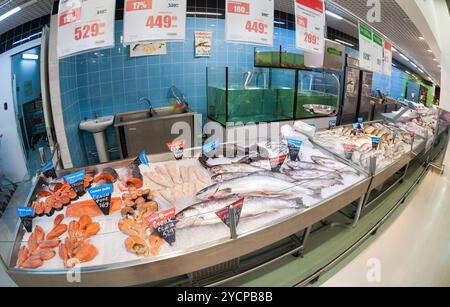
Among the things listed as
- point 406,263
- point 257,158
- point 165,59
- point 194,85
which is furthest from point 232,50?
point 406,263

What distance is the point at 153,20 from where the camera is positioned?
56.1 inches

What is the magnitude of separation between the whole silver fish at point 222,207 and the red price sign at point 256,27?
1420mm

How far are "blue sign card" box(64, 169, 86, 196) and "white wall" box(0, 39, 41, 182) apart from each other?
84cm

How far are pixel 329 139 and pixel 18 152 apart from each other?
3.46m

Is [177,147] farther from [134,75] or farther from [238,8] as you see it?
[134,75]

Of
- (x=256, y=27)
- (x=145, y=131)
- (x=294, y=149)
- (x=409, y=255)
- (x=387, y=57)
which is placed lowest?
(x=409, y=255)

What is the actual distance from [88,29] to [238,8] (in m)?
1.14

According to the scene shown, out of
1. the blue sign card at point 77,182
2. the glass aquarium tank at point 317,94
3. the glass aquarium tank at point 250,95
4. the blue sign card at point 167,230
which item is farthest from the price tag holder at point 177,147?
the glass aquarium tank at point 317,94

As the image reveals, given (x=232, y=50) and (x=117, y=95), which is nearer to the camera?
(x=117, y=95)

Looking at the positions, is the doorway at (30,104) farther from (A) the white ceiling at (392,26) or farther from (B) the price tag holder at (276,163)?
(A) the white ceiling at (392,26)

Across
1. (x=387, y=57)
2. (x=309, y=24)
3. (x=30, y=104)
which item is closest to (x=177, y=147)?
(x=30, y=104)

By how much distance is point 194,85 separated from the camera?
4.27 metres
